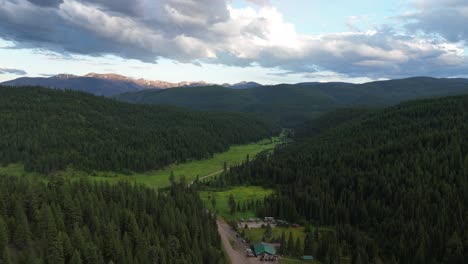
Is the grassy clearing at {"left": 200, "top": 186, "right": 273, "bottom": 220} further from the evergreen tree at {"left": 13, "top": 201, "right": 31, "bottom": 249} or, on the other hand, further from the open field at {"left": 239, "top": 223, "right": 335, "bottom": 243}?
the evergreen tree at {"left": 13, "top": 201, "right": 31, "bottom": 249}

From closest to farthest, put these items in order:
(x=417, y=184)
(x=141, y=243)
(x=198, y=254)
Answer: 1. (x=141, y=243)
2. (x=198, y=254)
3. (x=417, y=184)

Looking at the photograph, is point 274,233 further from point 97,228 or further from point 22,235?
point 22,235

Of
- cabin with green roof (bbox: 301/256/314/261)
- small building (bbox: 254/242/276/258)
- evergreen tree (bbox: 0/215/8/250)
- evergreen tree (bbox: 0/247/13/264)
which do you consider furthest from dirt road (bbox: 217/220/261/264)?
evergreen tree (bbox: 0/247/13/264)

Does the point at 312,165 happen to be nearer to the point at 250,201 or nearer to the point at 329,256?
the point at 250,201

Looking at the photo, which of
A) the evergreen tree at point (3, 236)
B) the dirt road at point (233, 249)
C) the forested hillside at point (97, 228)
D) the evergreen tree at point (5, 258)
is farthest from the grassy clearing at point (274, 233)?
the evergreen tree at point (5, 258)

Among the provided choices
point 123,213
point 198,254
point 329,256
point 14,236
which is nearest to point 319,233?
point 329,256

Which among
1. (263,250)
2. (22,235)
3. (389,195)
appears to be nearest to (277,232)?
(263,250)
